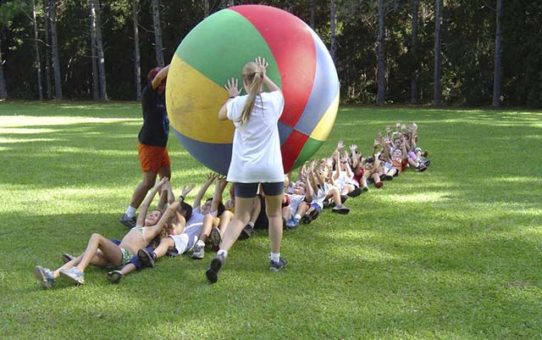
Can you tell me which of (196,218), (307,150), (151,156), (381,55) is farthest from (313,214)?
(381,55)

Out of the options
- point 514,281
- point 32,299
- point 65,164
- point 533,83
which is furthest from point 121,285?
point 533,83

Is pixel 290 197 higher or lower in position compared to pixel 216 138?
lower

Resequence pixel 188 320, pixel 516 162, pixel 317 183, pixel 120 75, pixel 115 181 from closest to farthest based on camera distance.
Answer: pixel 188 320
pixel 317 183
pixel 115 181
pixel 516 162
pixel 120 75

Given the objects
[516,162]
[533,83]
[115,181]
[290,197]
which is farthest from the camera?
[533,83]

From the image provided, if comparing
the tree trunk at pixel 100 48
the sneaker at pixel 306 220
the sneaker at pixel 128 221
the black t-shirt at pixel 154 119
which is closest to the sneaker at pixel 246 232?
the sneaker at pixel 306 220

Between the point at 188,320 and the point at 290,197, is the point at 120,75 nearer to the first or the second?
Result: the point at 290,197

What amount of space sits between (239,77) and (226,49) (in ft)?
0.97

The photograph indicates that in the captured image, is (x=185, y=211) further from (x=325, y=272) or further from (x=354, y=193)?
(x=354, y=193)

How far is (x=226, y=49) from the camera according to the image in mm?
4848

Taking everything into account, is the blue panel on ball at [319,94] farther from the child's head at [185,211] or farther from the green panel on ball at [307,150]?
the child's head at [185,211]

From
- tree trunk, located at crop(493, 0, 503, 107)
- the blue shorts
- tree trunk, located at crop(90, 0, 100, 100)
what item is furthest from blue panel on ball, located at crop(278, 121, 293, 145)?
tree trunk, located at crop(90, 0, 100, 100)

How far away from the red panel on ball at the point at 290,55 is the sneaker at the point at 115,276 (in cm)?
180

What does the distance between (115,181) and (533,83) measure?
2129cm

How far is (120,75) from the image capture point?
123ft
